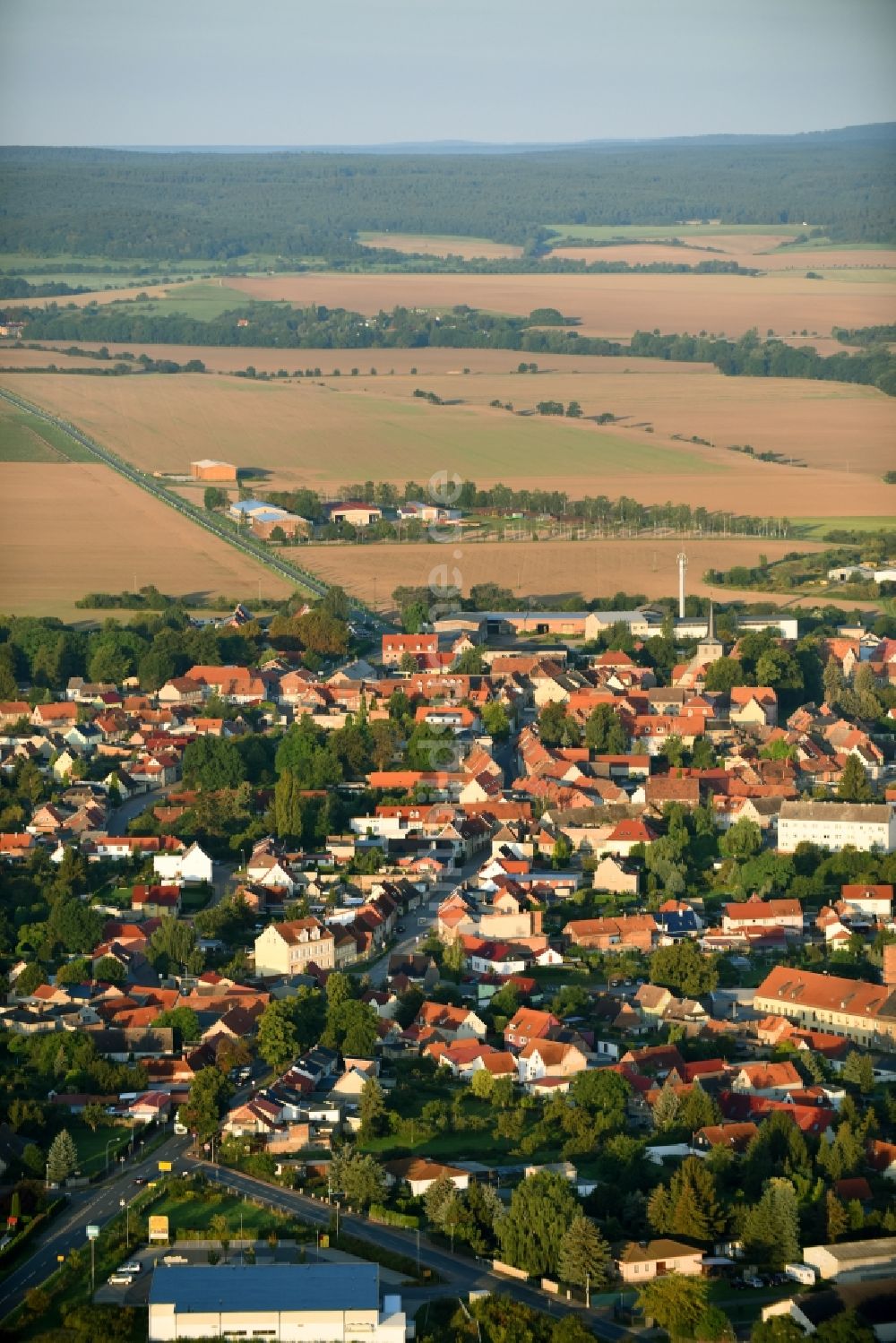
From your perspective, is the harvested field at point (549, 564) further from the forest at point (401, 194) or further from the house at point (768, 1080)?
the forest at point (401, 194)

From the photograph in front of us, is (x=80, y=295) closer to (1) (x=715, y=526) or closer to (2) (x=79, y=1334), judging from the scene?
(1) (x=715, y=526)

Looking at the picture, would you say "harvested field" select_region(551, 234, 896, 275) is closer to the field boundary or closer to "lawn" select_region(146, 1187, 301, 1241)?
the field boundary

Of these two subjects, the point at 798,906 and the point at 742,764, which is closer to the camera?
the point at 798,906

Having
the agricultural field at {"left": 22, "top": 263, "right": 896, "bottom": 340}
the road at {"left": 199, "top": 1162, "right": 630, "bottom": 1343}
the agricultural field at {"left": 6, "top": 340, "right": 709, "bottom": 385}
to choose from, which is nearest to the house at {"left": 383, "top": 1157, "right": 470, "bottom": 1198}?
the road at {"left": 199, "top": 1162, "right": 630, "bottom": 1343}

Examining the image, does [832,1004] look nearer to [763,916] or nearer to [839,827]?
[763,916]

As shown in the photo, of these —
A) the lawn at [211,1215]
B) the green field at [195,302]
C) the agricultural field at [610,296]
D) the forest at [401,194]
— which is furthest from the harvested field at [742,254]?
the lawn at [211,1215]

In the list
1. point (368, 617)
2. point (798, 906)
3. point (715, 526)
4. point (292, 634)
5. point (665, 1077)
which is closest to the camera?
point (665, 1077)

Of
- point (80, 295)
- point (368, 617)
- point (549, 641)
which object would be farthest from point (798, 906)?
point (80, 295)

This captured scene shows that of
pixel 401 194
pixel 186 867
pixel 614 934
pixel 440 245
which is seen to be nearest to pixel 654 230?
pixel 440 245
